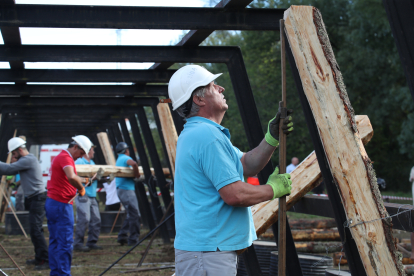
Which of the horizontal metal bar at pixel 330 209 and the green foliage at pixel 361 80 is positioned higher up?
the green foliage at pixel 361 80

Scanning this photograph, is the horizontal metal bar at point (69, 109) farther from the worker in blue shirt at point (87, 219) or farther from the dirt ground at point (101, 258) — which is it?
the dirt ground at point (101, 258)

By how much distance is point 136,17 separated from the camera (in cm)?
493

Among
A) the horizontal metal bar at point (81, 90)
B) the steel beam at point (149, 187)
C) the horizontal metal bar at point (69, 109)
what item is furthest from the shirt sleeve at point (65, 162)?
the steel beam at point (149, 187)

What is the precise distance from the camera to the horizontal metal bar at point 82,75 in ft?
25.1

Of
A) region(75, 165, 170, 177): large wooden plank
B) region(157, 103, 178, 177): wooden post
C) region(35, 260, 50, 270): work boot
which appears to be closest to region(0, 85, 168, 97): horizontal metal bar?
region(157, 103, 178, 177): wooden post

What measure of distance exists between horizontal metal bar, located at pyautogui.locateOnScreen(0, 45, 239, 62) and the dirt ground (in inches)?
141

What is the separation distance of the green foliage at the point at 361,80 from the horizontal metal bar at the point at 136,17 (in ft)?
49.3

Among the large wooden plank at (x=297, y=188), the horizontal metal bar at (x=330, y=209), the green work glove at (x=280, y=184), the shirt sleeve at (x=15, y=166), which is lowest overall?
the horizontal metal bar at (x=330, y=209)

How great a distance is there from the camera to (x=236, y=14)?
5035 mm

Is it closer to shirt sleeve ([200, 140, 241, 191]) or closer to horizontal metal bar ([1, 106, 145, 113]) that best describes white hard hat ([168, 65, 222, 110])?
shirt sleeve ([200, 140, 241, 191])

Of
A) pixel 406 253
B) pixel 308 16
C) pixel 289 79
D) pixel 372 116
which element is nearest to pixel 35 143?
pixel 289 79

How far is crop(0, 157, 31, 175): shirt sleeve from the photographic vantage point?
7.98 meters

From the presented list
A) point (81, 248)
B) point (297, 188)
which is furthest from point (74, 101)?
point (297, 188)

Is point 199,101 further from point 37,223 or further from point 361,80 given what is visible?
point 361,80
